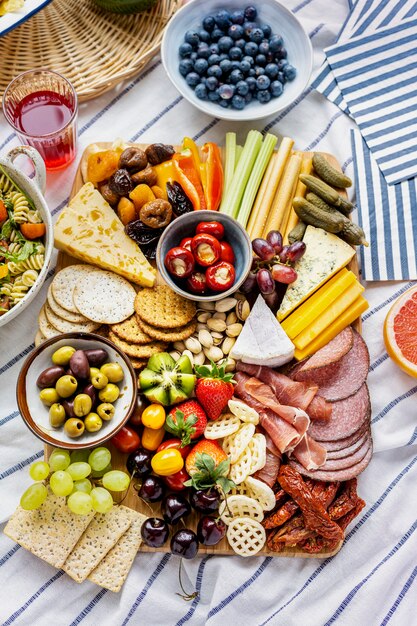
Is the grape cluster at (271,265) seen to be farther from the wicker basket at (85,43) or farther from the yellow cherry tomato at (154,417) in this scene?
the wicker basket at (85,43)

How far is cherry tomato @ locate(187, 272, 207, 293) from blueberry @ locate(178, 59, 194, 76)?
29.8 inches

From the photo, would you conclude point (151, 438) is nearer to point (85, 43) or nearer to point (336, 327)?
point (336, 327)

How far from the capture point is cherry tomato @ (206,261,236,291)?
2340 mm

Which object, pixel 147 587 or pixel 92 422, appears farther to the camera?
pixel 147 587

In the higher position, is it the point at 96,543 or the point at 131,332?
the point at 131,332

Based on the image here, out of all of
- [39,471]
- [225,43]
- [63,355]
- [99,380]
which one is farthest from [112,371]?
[225,43]

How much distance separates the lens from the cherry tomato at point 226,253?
239 cm

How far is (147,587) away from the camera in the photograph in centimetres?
239

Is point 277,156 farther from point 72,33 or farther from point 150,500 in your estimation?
point 150,500

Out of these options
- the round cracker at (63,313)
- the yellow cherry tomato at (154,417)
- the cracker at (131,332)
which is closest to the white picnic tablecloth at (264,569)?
the round cracker at (63,313)

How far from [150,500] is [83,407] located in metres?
0.37

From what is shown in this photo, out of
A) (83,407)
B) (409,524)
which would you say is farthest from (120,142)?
(409,524)

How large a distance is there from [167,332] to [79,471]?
519mm

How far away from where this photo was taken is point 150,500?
2.31m
